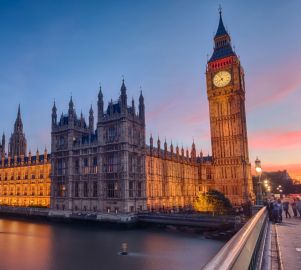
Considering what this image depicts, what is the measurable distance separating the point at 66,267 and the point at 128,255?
28.4 feet

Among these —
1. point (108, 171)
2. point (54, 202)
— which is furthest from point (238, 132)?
point (54, 202)

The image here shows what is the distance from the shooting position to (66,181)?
79.1m

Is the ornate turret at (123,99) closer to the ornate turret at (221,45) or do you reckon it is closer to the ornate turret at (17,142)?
the ornate turret at (221,45)

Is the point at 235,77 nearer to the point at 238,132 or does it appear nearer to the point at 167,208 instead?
the point at 238,132

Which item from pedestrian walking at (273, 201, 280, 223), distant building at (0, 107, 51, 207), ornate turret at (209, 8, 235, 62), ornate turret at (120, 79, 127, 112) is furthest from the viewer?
ornate turret at (209, 8, 235, 62)

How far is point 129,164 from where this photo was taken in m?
70.3

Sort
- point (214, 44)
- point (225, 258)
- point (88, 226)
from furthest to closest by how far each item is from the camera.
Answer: point (214, 44) → point (88, 226) → point (225, 258)

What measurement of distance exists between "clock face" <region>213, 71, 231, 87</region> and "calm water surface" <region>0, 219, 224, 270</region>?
68.7 meters

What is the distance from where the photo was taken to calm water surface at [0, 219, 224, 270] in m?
34.7

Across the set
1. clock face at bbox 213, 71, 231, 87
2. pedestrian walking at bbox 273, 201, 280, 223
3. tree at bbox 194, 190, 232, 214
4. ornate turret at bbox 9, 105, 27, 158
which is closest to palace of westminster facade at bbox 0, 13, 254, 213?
clock face at bbox 213, 71, 231, 87

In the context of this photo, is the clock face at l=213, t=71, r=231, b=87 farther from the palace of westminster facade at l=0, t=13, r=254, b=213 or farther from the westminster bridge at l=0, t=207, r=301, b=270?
the westminster bridge at l=0, t=207, r=301, b=270

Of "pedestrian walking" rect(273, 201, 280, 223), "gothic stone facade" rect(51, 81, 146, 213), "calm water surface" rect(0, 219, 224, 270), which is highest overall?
"gothic stone facade" rect(51, 81, 146, 213)

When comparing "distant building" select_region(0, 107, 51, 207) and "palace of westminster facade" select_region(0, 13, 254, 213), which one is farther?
"distant building" select_region(0, 107, 51, 207)

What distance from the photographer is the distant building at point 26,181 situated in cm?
9431
